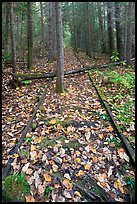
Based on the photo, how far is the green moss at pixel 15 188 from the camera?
307cm

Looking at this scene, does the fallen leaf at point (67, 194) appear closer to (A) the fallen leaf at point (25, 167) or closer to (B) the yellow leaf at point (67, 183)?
(B) the yellow leaf at point (67, 183)

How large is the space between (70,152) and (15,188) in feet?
4.60

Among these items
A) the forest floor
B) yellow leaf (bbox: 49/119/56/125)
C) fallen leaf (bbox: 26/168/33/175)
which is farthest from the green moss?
yellow leaf (bbox: 49/119/56/125)

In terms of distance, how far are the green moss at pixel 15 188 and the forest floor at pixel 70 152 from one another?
0.08 ft

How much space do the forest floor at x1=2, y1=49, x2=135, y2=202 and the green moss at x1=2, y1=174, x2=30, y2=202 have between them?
1.0 inches

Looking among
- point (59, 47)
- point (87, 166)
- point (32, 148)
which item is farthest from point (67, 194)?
point (59, 47)

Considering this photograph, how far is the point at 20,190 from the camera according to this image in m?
3.19

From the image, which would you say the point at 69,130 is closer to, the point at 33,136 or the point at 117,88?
the point at 33,136

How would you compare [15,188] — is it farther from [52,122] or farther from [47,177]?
[52,122]

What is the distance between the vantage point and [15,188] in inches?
127

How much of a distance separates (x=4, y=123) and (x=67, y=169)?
9.12 ft

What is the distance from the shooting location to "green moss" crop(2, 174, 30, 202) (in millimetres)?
3070

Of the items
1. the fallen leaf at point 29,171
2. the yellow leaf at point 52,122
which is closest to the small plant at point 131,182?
the fallen leaf at point 29,171

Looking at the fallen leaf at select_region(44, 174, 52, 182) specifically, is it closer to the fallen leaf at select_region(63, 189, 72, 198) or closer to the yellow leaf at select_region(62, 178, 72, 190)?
the yellow leaf at select_region(62, 178, 72, 190)
